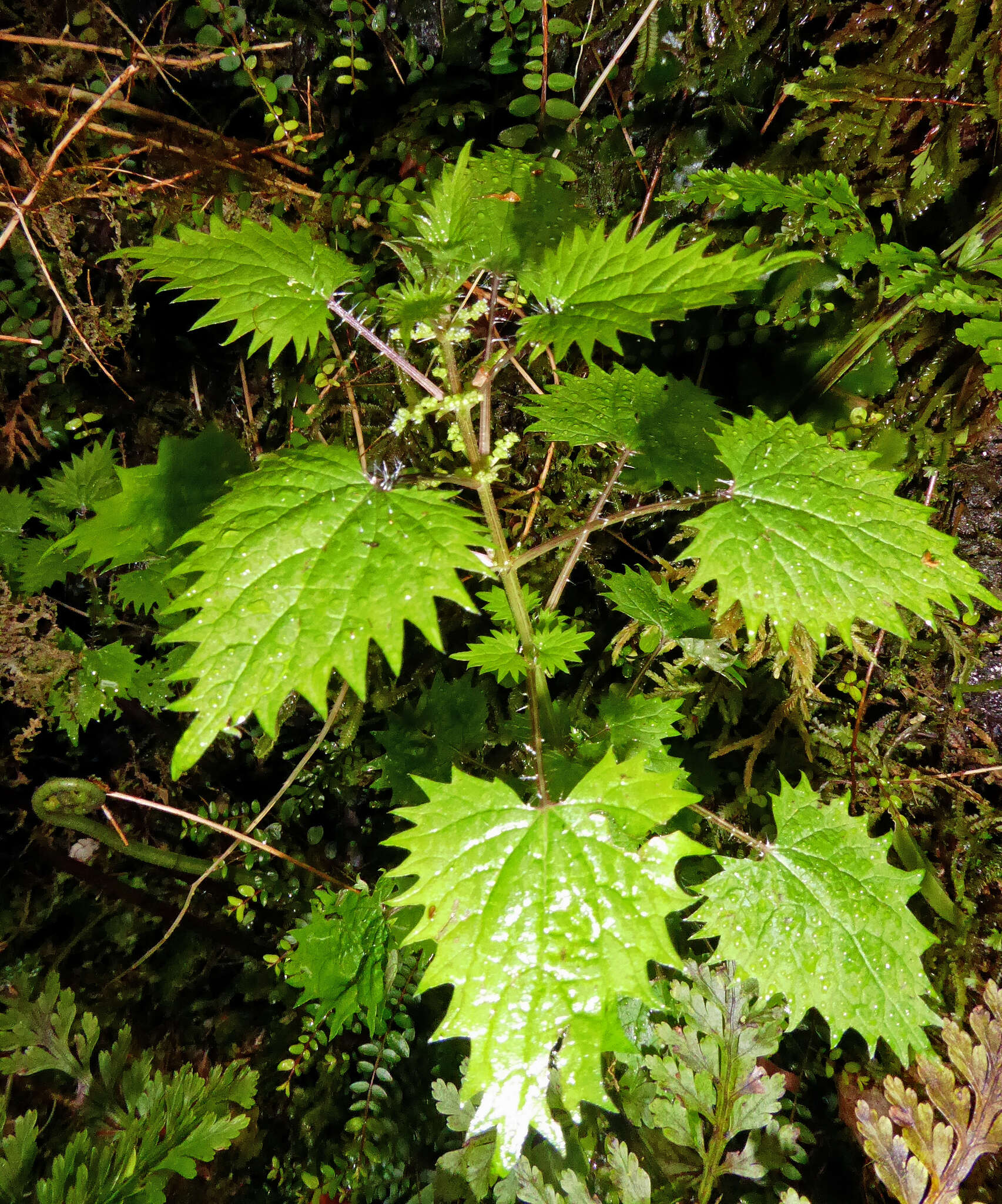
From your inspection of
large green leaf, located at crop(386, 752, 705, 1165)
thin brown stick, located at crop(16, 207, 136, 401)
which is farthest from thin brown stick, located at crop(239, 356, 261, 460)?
large green leaf, located at crop(386, 752, 705, 1165)

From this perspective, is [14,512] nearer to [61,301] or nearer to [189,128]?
[61,301]

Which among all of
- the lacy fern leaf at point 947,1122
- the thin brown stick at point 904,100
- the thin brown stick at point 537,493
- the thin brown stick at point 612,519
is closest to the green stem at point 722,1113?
the lacy fern leaf at point 947,1122

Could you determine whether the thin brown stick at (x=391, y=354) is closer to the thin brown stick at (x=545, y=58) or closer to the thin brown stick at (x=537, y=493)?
the thin brown stick at (x=537, y=493)

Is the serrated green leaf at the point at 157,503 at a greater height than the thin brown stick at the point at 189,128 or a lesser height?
lesser

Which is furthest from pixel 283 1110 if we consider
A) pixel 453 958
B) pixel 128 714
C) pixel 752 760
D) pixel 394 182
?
pixel 394 182

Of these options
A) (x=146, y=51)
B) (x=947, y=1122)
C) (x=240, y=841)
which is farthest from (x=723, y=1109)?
(x=146, y=51)

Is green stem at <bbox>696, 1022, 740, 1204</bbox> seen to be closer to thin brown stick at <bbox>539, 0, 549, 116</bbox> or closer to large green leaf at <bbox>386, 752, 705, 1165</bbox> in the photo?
large green leaf at <bbox>386, 752, 705, 1165</bbox>
